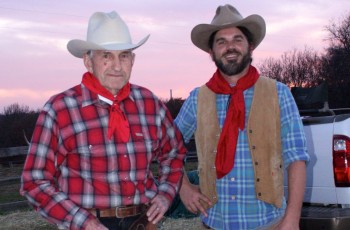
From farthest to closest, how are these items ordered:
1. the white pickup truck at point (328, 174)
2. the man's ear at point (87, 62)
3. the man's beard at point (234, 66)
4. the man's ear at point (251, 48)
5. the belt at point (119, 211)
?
the white pickup truck at point (328, 174) < the man's ear at point (251, 48) < the man's beard at point (234, 66) < the man's ear at point (87, 62) < the belt at point (119, 211)

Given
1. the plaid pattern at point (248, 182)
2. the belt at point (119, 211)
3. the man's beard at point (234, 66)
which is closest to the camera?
the belt at point (119, 211)

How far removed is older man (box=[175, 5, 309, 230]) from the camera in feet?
12.4

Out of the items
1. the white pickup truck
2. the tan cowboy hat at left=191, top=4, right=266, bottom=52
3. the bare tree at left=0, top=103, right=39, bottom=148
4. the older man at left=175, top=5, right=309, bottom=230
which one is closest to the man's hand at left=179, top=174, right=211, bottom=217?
the older man at left=175, top=5, right=309, bottom=230

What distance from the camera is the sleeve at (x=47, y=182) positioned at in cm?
328

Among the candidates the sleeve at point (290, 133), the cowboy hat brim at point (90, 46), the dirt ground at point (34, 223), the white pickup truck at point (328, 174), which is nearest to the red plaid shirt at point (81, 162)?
the cowboy hat brim at point (90, 46)

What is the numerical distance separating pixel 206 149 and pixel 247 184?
0.37m

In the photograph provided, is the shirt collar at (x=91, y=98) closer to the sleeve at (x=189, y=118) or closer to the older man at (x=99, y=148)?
the older man at (x=99, y=148)

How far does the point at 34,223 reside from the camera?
898cm

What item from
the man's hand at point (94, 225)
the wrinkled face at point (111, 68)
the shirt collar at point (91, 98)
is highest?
the wrinkled face at point (111, 68)

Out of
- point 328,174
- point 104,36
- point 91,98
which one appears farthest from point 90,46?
point 328,174

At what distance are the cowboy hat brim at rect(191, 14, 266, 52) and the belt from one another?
130cm

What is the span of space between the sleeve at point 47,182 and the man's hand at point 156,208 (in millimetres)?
417

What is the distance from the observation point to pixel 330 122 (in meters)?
5.12

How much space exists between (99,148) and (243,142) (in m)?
0.94
